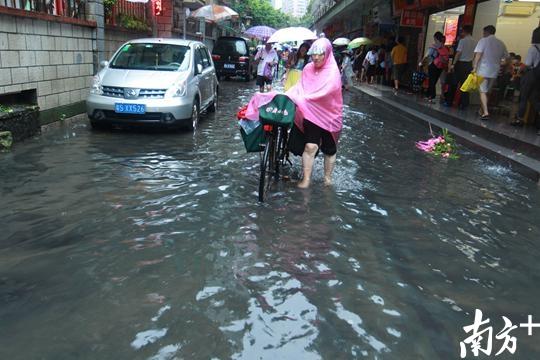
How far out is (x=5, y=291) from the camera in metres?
3.28

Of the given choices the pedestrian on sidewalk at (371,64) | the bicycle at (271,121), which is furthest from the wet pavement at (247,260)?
the pedestrian on sidewalk at (371,64)

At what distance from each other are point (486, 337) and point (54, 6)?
956 cm

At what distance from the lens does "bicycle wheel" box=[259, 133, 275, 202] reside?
5.11 m

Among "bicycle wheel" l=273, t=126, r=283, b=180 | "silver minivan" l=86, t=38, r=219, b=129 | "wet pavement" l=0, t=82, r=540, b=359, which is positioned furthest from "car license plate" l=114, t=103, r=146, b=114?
"bicycle wheel" l=273, t=126, r=283, b=180

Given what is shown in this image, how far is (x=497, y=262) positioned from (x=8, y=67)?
7522 millimetres

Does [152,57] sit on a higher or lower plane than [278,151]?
higher

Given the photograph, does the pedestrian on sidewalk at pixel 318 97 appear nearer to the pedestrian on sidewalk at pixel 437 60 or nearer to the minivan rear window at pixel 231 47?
the pedestrian on sidewalk at pixel 437 60

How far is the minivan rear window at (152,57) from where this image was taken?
9.34 meters

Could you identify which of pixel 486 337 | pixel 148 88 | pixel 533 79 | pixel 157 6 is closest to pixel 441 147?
pixel 533 79

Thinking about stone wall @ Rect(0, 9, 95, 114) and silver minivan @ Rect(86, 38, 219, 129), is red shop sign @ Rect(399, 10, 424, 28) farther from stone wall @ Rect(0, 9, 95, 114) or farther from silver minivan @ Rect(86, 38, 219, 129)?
stone wall @ Rect(0, 9, 95, 114)

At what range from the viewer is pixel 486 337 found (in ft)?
9.86

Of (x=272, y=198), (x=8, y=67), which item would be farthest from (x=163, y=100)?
(x=272, y=198)

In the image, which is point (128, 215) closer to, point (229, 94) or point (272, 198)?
point (272, 198)

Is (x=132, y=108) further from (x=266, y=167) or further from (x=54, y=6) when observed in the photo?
(x=266, y=167)
